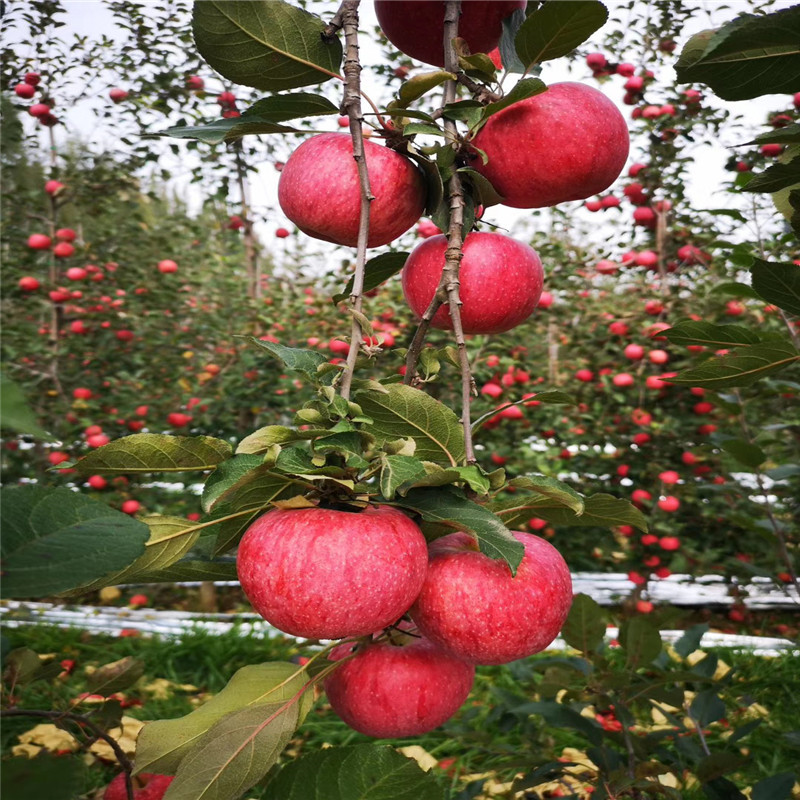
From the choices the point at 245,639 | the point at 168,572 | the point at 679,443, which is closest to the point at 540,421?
the point at 679,443

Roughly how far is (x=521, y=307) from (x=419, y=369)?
0.46 ft

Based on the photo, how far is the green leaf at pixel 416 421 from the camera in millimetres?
559

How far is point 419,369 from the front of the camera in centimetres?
68

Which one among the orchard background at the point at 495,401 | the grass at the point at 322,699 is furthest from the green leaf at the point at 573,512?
the grass at the point at 322,699

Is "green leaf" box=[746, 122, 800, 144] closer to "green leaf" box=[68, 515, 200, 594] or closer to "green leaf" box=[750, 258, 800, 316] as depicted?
"green leaf" box=[750, 258, 800, 316]

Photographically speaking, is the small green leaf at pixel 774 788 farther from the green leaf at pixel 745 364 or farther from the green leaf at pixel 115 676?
the green leaf at pixel 115 676

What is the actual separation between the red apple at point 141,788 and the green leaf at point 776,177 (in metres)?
0.81

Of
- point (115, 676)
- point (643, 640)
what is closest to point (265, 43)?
point (115, 676)

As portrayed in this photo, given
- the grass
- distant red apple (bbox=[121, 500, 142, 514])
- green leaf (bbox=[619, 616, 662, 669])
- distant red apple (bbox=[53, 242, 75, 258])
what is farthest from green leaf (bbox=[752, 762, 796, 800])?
distant red apple (bbox=[53, 242, 75, 258])

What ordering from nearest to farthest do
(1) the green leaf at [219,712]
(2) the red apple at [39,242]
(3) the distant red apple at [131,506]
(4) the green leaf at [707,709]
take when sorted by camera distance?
(1) the green leaf at [219,712], (4) the green leaf at [707,709], (3) the distant red apple at [131,506], (2) the red apple at [39,242]

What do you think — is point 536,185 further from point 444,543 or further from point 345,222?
point 444,543

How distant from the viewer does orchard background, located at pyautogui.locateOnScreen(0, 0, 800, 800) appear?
56 cm

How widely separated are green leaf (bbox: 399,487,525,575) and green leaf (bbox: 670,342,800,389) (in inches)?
11.5

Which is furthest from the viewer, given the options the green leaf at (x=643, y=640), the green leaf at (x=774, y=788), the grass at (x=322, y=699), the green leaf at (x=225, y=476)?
the grass at (x=322, y=699)
